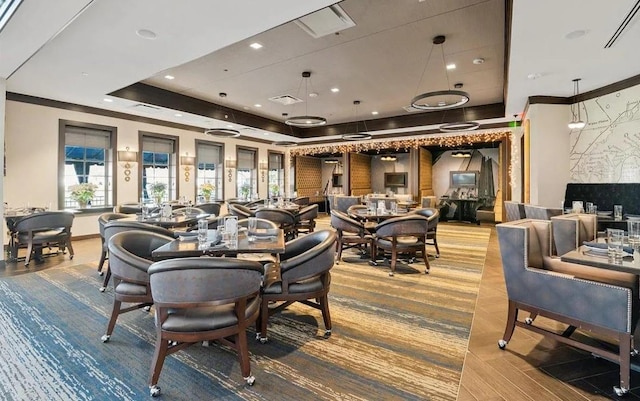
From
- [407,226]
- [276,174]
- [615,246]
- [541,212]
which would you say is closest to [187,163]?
[276,174]

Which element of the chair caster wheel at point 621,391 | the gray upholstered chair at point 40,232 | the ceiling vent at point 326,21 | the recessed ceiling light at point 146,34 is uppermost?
the ceiling vent at point 326,21

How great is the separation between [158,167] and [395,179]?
950cm

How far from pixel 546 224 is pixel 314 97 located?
6.18 m

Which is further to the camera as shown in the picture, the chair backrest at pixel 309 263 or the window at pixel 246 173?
the window at pixel 246 173

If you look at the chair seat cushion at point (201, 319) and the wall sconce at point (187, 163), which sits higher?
the wall sconce at point (187, 163)

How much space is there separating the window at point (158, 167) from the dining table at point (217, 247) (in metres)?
6.71

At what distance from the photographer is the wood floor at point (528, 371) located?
2.06 metres

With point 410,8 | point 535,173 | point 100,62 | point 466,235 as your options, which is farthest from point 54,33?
point 466,235

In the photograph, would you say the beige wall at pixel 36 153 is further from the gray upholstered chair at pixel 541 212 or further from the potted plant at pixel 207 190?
the gray upholstered chair at pixel 541 212

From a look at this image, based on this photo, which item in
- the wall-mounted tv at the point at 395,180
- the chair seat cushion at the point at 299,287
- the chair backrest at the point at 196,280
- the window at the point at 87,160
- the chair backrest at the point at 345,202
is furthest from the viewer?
the wall-mounted tv at the point at 395,180

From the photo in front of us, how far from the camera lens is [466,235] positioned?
852 centimetres

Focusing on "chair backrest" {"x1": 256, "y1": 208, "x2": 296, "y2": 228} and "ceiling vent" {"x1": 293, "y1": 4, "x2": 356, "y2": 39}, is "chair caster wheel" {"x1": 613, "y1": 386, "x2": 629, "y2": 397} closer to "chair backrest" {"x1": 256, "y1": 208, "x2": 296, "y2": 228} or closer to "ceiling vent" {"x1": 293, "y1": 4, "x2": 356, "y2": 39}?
"ceiling vent" {"x1": 293, "y1": 4, "x2": 356, "y2": 39}

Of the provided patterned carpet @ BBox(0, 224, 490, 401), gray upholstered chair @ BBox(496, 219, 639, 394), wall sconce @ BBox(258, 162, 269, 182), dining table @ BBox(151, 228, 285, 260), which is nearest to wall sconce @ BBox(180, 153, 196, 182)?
wall sconce @ BBox(258, 162, 269, 182)

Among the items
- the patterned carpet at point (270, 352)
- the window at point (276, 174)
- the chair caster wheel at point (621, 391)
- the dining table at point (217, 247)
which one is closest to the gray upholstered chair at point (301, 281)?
the dining table at point (217, 247)
